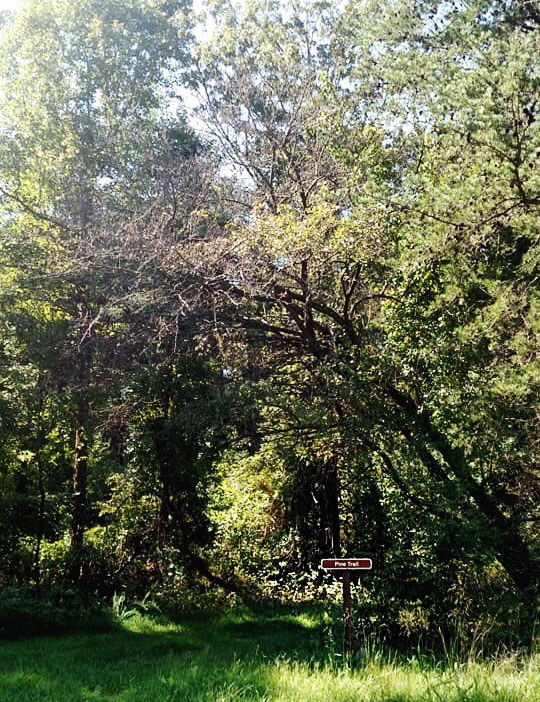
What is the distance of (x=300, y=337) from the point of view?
9.06 m

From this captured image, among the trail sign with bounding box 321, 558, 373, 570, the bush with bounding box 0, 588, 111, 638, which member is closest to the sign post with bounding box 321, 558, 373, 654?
the trail sign with bounding box 321, 558, 373, 570

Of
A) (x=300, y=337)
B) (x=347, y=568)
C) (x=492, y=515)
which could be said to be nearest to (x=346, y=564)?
(x=347, y=568)

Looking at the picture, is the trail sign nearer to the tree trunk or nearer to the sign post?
the sign post

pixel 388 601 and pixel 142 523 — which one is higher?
pixel 142 523

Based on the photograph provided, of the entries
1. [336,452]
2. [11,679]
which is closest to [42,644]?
[11,679]

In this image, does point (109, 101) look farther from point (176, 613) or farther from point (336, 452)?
point (176, 613)

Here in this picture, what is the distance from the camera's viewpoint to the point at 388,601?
24.6 feet

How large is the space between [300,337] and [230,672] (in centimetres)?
464

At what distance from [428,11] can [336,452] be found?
227 inches

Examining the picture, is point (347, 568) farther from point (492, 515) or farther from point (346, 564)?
point (492, 515)

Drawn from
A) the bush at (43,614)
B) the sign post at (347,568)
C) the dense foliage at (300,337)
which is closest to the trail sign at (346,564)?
the sign post at (347,568)

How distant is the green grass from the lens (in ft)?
14.9

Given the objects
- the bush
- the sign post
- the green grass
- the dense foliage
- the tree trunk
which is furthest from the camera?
the bush

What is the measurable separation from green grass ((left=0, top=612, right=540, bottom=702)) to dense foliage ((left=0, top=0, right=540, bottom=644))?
47.3 inches
